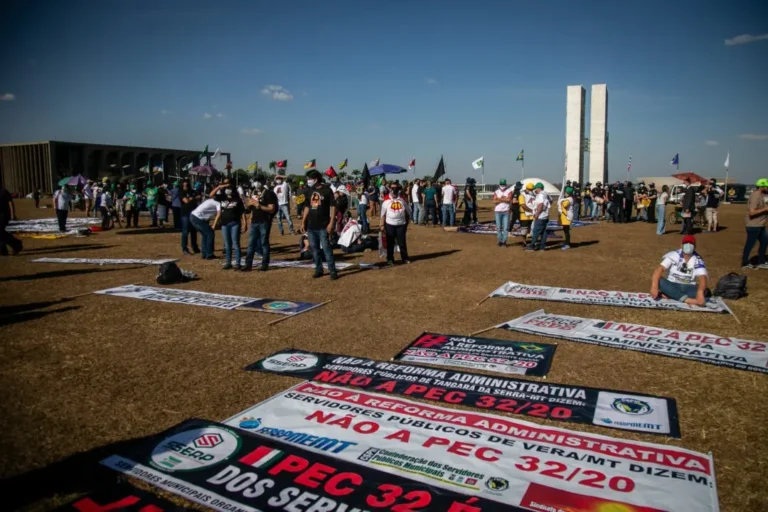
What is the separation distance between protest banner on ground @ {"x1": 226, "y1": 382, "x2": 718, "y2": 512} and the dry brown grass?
0.84 feet

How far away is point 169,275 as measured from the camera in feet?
31.1

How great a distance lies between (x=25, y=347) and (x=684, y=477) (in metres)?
6.94

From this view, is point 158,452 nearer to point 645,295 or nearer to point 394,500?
point 394,500

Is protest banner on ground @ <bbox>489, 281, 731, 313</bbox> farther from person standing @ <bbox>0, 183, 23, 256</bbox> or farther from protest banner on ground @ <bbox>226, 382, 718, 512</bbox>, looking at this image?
person standing @ <bbox>0, 183, 23, 256</bbox>

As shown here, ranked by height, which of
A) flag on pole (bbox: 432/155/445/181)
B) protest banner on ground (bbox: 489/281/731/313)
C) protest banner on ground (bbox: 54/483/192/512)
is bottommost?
protest banner on ground (bbox: 54/483/192/512)

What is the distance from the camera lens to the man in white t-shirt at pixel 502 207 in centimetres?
1429

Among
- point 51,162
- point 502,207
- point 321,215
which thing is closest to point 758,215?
point 502,207

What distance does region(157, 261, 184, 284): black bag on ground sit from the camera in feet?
31.0

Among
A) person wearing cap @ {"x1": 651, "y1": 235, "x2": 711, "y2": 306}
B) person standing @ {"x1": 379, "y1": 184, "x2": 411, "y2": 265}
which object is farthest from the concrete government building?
person wearing cap @ {"x1": 651, "y1": 235, "x2": 711, "y2": 306}

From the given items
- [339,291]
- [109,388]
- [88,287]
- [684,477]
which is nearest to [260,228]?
[339,291]

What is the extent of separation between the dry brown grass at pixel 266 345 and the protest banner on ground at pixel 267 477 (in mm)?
515

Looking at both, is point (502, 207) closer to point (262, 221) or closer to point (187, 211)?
point (262, 221)

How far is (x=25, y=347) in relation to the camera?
19.5 feet

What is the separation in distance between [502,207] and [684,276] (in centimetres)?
732
